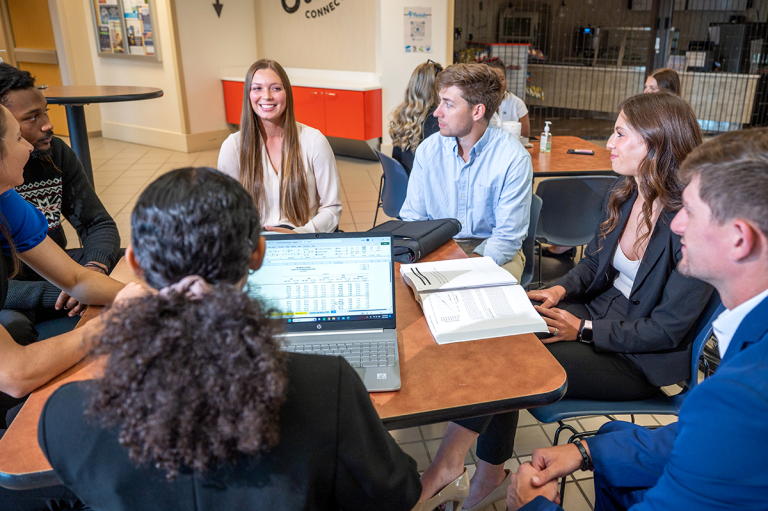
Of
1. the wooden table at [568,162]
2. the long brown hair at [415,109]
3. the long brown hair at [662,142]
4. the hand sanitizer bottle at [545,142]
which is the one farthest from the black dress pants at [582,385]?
the long brown hair at [415,109]

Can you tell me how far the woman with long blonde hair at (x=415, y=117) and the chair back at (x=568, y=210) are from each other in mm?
1042

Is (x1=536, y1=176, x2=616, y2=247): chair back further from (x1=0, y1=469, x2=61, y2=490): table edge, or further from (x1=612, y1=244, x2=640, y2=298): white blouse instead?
(x1=0, y1=469, x2=61, y2=490): table edge

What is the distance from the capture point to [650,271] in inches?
68.2

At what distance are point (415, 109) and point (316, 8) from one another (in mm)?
4114

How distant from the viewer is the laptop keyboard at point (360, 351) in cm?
130

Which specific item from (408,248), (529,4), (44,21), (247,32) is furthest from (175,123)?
(408,248)

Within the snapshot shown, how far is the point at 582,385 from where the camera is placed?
5.42 ft

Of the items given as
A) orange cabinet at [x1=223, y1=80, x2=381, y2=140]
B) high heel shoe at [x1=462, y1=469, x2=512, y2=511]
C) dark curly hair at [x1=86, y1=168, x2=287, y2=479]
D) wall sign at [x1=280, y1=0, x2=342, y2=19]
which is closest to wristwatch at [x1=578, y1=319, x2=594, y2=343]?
high heel shoe at [x1=462, y1=469, x2=512, y2=511]

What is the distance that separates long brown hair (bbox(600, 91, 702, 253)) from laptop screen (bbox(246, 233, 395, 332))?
0.96 metres

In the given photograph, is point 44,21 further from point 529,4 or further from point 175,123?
point 529,4

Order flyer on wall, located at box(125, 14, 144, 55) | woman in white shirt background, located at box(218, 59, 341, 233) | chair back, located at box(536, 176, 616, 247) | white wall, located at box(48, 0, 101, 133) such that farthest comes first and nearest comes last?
white wall, located at box(48, 0, 101, 133) → flyer on wall, located at box(125, 14, 144, 55) → chair back, located at box(536, 176, 616, 247) → woman in white shirt background, located at box(218, 59, 341, 233)

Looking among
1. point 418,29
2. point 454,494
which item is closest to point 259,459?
point 454,494

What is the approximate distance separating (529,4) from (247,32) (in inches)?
158

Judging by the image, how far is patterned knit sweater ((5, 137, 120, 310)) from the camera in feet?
7.16
